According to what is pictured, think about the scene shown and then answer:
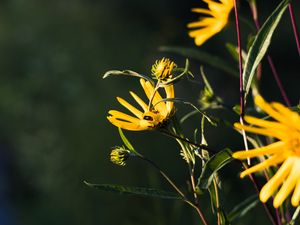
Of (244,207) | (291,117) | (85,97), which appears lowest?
(244,207)

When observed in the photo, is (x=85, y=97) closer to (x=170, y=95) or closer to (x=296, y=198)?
(x=170, y=95)

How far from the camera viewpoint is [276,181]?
49cm

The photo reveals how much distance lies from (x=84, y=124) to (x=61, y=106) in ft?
0.71

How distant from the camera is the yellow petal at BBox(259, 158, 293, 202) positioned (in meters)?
0.48

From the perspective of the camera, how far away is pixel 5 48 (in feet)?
10.0

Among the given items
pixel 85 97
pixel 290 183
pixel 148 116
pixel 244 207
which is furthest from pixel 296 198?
pixel 85 97

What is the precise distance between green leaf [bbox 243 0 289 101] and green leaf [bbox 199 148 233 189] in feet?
0.23

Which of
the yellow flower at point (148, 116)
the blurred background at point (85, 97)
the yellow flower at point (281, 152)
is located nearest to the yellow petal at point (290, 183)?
the yellow flower at point (281, 152)

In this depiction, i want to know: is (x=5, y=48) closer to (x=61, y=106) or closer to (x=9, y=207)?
(x=61, y=106)

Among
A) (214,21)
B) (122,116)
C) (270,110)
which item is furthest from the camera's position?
(214,21)

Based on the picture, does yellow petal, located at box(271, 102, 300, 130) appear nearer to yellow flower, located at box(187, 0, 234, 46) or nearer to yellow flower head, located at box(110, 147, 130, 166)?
yellow flower head, located at box(110, 147, 130, 166)

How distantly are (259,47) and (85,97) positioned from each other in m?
2.15

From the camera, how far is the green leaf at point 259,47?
2.01 ft

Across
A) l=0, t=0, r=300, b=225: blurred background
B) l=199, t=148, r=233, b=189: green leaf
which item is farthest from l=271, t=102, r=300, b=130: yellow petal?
l=0, t=0, r=300, b=225: blurred background
